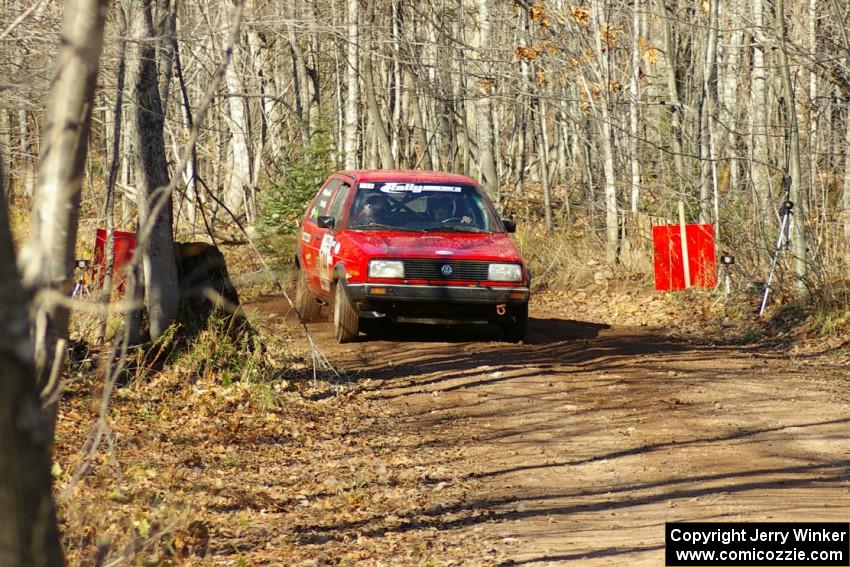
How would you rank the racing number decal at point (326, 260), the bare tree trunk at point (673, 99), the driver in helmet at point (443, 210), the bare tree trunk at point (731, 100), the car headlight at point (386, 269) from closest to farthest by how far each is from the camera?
the car headlight at point (386, 269)
the racing number decal at point (326, 260)
the driver in helmet at point (443, 210)
the bare tree trunk at point (731, 100)
the bare tree trunk at point (673, 99)

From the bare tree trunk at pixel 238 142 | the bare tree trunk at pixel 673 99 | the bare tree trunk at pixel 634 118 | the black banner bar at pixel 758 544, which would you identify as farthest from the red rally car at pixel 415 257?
the bare tree trunk at pixel 238 142

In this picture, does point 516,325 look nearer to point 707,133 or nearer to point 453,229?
point 453,229

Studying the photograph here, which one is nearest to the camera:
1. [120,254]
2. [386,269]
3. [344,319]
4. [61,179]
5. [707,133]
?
[61,179]

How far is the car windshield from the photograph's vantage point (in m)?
12.3

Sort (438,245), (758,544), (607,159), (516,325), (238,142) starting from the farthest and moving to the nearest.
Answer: (238,142) → (607,159) → (516,325) → (438,245) → (758,544)

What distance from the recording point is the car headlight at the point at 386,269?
11.3m

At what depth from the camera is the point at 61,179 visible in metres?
3.42

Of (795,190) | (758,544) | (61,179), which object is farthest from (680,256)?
(61,179)

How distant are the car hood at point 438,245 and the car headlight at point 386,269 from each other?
78 mm

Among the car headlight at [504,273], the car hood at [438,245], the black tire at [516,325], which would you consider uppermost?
the car hood at [438,245]

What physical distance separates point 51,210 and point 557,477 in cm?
416

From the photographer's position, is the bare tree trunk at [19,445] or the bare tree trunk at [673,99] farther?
the bare tree trunk at [673,99]

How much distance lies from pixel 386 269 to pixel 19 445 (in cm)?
885

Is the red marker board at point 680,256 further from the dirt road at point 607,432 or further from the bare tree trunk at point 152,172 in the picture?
the bare tree trunk at point 152,172
